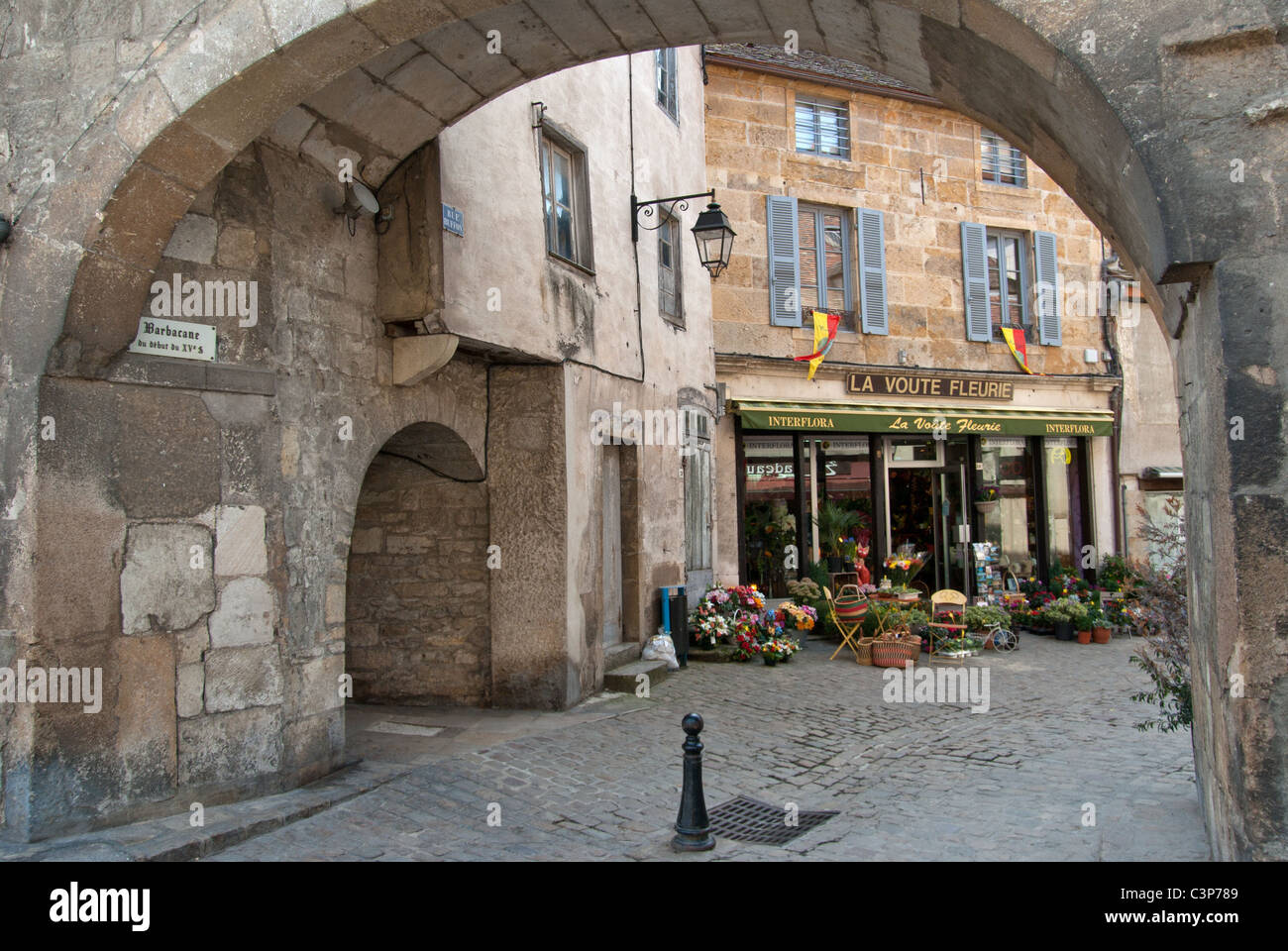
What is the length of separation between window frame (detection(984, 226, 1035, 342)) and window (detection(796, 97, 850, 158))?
8.66ft

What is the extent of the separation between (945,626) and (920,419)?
12.7 feet

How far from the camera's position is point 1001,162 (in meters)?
15.0

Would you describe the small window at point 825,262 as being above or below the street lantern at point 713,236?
above

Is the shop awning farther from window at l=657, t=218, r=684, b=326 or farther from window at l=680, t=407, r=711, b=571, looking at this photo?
window at l=657, t=218, r=684, b=326

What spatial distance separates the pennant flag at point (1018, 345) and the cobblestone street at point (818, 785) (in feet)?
23.0

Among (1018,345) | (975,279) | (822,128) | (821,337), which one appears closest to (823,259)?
(821,337)

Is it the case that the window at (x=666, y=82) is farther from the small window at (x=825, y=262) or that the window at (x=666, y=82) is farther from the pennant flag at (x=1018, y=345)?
the pennant flag at (x=1018, y=345)

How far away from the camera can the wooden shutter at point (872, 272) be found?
1364cm

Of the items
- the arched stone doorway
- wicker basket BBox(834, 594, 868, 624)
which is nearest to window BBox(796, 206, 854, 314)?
wicker basket BBox(834, 594, 868, 624)

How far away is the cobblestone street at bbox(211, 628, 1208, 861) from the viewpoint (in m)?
4.67

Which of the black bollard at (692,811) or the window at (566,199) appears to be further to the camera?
the window at (566,199)

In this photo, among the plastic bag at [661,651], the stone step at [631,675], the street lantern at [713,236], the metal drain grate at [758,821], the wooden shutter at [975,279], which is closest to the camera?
the metal drain grate at [758,821]

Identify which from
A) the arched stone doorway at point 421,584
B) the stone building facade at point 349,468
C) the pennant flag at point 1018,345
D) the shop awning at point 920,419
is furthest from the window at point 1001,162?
the arched stone doorway at point 421,584

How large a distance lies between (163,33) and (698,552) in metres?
8.35
